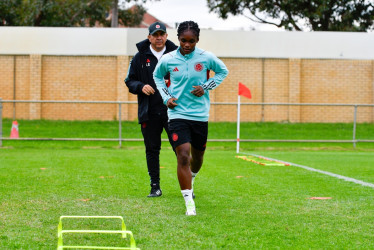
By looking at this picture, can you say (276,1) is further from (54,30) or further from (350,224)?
(350,224)

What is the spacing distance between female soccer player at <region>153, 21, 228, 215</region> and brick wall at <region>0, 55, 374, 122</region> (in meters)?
21.1

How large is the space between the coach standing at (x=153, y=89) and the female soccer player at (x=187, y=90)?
99 centimetres

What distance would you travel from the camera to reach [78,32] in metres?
29.1

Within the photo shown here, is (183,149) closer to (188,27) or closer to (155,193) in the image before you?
(188,27)

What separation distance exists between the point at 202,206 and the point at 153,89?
167 cm

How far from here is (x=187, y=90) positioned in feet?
22.5

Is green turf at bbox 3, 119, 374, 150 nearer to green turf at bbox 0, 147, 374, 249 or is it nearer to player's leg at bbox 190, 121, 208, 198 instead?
green turf at bbox 0, 147, 374, 249

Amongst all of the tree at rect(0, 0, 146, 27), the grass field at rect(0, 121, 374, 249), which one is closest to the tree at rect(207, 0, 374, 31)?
the tree at rect(0, 0, 146, 27)

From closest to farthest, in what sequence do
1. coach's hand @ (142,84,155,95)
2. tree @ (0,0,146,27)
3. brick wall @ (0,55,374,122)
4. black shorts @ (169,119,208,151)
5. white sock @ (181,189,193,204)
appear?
white sock @ (181,189,193,204) < black shorts @ (169,119,208,151) < coach's hand @ (142,84,155,95) < brick wall @ (0,55,374,122) < tree @ (0,0,146,27)

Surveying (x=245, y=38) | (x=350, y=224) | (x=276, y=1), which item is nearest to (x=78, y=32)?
(x=245, y=38)

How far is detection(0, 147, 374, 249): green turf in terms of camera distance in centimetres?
506

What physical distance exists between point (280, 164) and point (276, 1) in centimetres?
2841

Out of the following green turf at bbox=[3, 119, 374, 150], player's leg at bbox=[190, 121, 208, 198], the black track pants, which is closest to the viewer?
player's leg at bbox=[190, 121, 208, 198]

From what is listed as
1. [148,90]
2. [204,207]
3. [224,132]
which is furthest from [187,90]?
[224,132]
